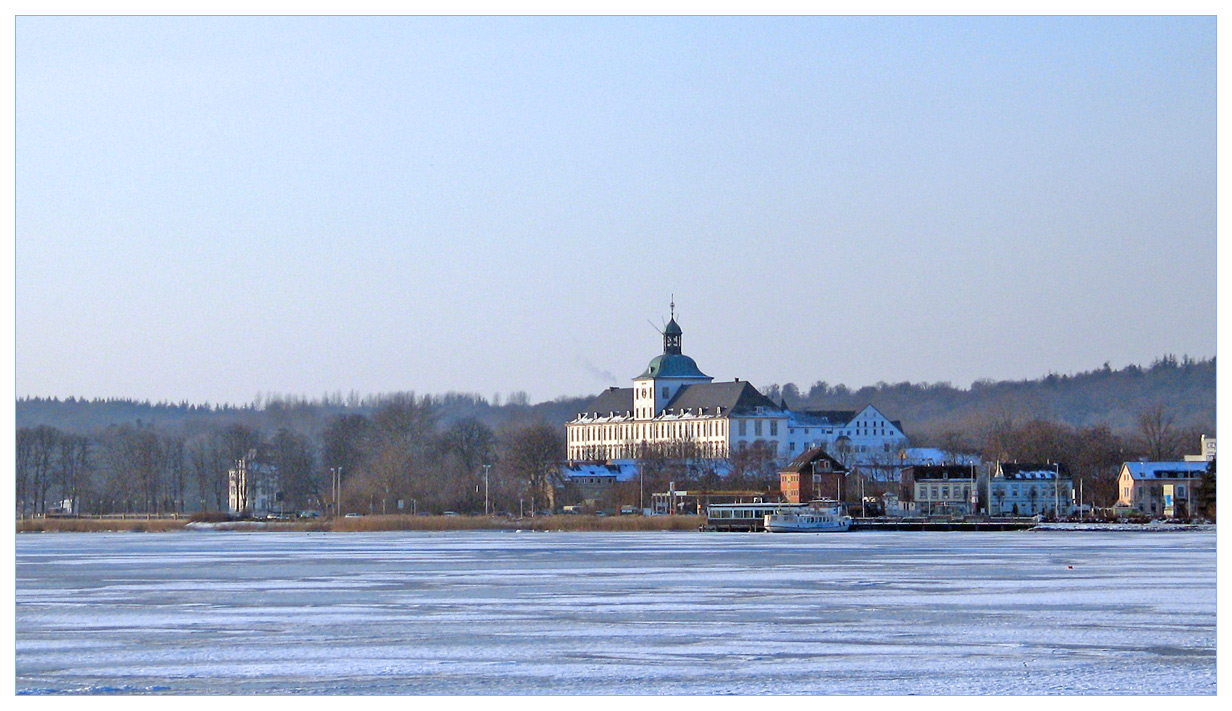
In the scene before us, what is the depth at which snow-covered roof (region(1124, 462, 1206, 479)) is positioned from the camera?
10006 centimetres

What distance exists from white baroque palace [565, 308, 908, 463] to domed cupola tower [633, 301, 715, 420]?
0.28ft

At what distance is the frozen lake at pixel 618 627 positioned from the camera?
18.2 metres

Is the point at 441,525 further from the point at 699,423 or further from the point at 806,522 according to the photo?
the point at 699,423

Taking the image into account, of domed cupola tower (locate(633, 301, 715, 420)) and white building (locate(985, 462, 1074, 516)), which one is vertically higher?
domed cupola tower (locate(633, 301, 715, 420))

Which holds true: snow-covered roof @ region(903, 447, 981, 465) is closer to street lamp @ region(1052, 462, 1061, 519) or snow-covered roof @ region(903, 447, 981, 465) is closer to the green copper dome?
street lamp @ region(1052, 462, 1061, 519)

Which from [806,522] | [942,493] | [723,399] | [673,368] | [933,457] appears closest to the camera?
[806,522]

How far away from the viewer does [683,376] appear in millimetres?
155875

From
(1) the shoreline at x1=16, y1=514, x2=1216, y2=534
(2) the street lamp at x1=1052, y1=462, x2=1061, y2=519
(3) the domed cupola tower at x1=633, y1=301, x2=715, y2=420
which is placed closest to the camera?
(1) the shoreline at x1=16, y1=514, x2=1216, y2=534

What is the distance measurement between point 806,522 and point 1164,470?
96.3ft

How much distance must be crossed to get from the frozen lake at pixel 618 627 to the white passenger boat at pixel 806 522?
36.9 m

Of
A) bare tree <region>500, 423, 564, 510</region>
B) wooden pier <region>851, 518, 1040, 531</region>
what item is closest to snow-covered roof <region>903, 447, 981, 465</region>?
bare tree <region>500, 423, 564, 510</region>

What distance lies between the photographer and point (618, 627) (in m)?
23.2

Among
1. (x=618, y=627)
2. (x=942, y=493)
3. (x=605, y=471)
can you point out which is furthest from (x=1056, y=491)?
(x=618, y=627)

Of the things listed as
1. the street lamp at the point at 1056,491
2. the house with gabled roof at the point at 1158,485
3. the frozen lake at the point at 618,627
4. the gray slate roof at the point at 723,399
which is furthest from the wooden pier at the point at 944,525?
the gray slate roof at the point at 723,399
